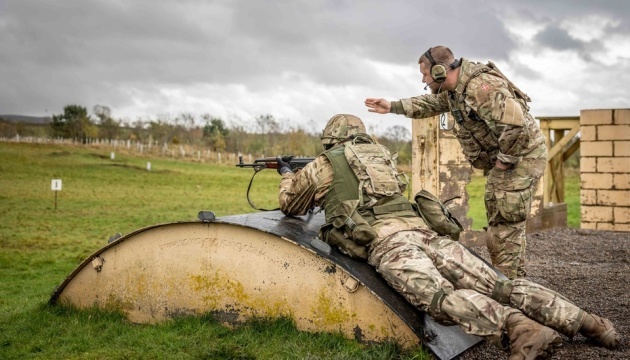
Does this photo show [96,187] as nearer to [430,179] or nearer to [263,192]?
[263,192]

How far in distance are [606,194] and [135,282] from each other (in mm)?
11102

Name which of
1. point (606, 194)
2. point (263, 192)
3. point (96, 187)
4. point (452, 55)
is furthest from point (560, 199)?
point (96, 187)

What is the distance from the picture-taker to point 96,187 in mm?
31625

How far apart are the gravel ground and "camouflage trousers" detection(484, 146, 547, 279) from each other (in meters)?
0.98

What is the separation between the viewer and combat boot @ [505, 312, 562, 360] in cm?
414

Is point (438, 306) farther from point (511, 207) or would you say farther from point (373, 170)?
point (511, 207)

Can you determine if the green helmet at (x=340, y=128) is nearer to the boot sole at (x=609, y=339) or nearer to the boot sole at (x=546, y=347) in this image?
the boot sole at (x=546, y=347)

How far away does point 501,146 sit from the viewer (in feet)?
19.0

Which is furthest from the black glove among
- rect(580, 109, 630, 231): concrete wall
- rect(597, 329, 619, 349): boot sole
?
rect(580, 109, 630, 231): concrete wall

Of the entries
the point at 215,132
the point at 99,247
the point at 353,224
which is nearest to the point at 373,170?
the point at 353,224

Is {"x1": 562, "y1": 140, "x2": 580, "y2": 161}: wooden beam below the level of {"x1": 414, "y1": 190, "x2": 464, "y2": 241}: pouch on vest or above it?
above

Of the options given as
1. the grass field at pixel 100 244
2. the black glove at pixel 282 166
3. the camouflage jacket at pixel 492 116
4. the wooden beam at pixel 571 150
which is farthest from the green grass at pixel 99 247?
the wooden beam at pixel 571 150

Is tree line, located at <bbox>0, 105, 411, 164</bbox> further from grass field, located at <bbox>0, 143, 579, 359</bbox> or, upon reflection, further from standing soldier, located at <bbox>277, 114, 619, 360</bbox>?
standing soldier, located at <bbox>277, 114, 619, 360</bbox>

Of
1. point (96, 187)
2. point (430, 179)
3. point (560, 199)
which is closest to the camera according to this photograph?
point (430, 179)
